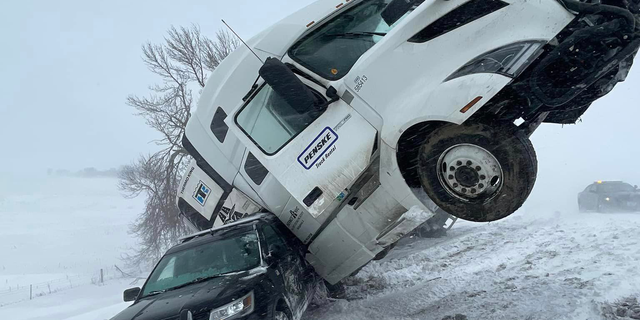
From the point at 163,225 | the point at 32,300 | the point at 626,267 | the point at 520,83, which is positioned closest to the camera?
the point at 520,83

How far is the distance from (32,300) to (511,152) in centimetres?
1661

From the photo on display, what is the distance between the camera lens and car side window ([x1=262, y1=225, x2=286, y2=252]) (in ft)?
16.1

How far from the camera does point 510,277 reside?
5836 mm

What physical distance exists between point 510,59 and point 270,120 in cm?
248

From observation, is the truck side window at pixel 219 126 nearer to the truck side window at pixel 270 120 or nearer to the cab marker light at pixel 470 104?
the truck side window at pixel 270 120

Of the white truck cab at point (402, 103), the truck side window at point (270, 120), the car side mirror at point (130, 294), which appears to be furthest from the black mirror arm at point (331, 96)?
the car side mirror at point (130, 294)

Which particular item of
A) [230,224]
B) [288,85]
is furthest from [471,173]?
[230,224]

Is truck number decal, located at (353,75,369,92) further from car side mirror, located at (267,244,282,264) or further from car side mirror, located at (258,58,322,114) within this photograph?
car side mirror, located at (267,244,282,264)

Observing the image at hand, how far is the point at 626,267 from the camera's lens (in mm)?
5285

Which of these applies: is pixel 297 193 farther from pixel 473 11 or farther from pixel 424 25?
pixel 473 11

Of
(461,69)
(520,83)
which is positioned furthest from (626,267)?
(461,69)

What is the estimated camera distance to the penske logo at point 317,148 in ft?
13.4

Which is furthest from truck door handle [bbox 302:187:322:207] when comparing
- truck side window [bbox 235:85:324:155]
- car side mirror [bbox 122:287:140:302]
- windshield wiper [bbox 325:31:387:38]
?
car side mirror [bbox 122:287:140:302]

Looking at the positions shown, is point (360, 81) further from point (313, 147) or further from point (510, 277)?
point (510, 277)
